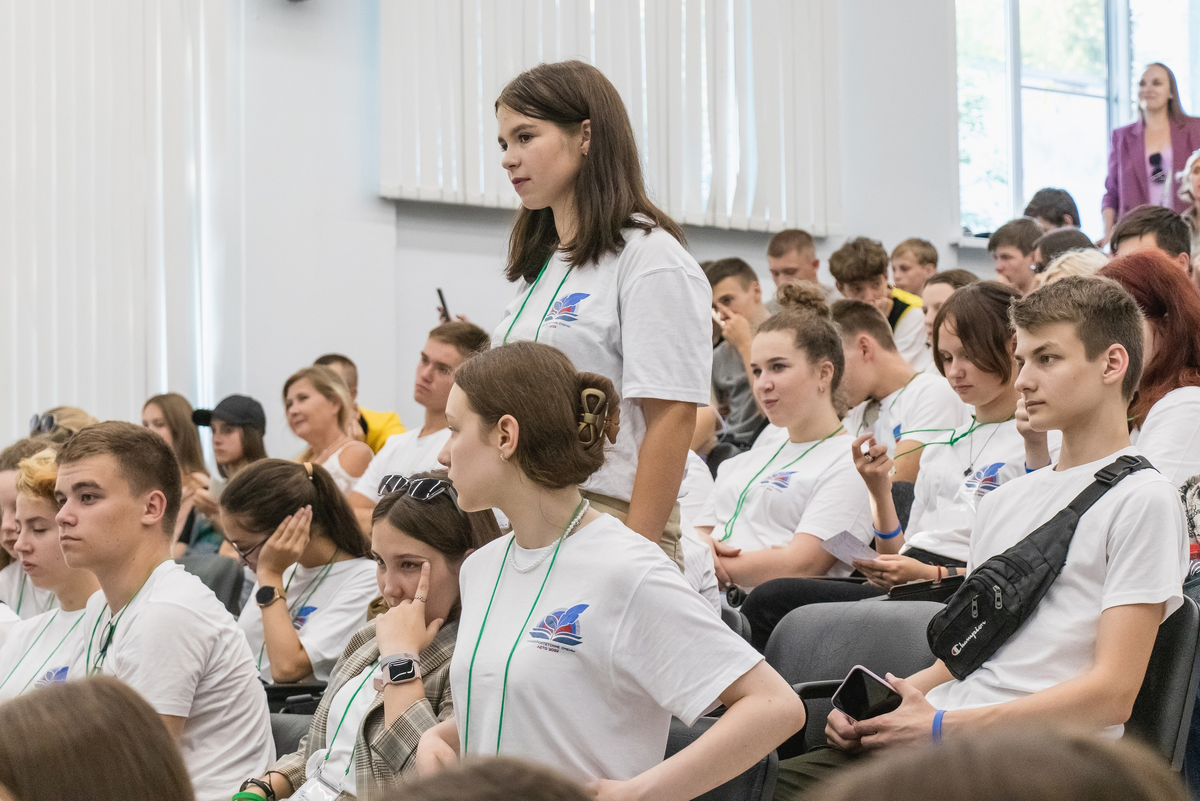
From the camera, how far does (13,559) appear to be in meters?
3.61

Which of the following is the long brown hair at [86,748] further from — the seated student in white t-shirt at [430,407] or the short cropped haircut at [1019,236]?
the short cropped haircut at [1019,236]

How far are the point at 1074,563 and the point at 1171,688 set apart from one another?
0.23 m

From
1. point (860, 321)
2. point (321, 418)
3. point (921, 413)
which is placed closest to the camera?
point (921, 413)

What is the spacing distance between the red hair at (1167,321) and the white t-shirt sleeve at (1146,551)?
70cm

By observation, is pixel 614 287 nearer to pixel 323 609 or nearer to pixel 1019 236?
pixel 323 609

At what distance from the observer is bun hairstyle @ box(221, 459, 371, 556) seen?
10.2ft

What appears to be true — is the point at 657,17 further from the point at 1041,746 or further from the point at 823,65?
the point at 1041,746

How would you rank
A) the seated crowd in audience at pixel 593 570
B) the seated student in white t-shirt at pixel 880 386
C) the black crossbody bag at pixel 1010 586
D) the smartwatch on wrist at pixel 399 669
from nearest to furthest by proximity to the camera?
1. the seated crowd in audience at pixel 593 570
2. the black crossbody bag at pixel 1010 586
3. the smartwatch on wrist at pixel 399 669
4. the seated student in white t-shirt at pixel 880 386

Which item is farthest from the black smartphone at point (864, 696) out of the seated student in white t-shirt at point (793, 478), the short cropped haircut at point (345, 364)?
the short cropped haircut at point (345, 364)

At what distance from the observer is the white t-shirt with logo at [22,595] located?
3.51 meters

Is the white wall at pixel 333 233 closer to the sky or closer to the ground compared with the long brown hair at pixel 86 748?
closer to the sky

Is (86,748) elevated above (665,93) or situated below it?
below

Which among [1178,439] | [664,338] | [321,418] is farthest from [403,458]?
[1178,439]

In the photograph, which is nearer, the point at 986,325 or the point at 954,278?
the point at 986,325
